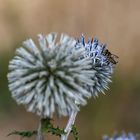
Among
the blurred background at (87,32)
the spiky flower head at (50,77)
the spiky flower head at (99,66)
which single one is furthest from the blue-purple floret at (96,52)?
the blurred background at (87,32)

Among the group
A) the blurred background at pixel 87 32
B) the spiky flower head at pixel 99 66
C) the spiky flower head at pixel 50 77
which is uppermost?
the blurred background at pixel 87 32

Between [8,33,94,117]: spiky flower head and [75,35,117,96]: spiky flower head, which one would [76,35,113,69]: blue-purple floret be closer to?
[75,35,117,96]: spiky flower head

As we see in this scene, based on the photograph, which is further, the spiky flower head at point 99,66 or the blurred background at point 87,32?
the blurred background at point 87,32

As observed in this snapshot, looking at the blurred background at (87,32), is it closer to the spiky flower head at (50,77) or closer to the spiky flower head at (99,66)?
the spiky flower head at (99,66)

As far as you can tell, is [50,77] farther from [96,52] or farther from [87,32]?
[87,32]

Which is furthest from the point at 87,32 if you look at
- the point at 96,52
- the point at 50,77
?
the point at 50,77

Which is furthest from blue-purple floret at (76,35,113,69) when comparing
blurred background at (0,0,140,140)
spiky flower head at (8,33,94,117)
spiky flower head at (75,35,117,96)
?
blurred background at (0,0,140,140)
